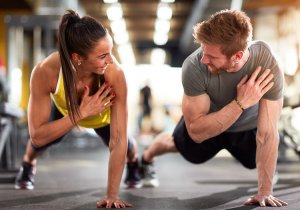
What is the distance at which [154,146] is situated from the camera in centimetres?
305

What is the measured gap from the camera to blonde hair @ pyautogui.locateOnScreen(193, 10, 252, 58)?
6.91ft

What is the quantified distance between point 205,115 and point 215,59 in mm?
298

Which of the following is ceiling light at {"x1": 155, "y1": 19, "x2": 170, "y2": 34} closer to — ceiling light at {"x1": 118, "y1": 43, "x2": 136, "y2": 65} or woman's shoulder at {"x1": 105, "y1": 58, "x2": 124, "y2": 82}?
ceiling light at {"x1": 118, "y1": 43, "x2": 136, "y2": 65}

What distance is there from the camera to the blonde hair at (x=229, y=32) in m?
2.11

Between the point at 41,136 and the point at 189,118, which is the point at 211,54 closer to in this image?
the point at 189,118

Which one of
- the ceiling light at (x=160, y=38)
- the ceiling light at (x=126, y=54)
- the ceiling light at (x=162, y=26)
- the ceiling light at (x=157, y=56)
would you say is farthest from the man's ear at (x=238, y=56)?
the ceiling light at (x=126, y=54)

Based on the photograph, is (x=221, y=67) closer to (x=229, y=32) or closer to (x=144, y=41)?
(x=229, y=32)

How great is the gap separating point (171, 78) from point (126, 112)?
571 inches

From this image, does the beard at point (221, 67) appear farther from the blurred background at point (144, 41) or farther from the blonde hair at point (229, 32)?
the blurred background at point (144, 41)

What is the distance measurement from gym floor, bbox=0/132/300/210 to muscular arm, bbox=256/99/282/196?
121 mm

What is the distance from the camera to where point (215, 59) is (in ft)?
7.04

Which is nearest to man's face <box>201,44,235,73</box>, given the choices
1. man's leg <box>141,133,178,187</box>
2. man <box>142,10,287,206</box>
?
man <box>142,10,287,206</box>

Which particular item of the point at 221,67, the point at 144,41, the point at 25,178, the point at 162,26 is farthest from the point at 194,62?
the point at 144,41

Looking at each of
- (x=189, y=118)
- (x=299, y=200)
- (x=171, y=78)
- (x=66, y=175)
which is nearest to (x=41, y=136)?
(x=189, y=118)
